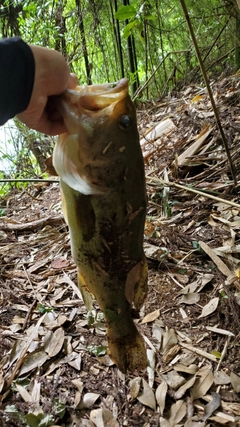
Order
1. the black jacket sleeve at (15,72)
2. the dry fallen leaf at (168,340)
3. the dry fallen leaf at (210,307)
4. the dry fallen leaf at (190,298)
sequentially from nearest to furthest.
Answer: the black jacket sleeve at (15,72) < the dry fallen leaf at (168,340) < the dry fallen leaf at (210,307) < the dry fallen leaf at (190,298)

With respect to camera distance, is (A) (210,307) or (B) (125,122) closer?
(B) (125,122)

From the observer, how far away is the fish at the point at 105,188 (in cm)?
157

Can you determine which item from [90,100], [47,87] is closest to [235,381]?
[90,100]

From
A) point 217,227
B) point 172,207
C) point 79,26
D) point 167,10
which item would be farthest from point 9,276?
point 167,10

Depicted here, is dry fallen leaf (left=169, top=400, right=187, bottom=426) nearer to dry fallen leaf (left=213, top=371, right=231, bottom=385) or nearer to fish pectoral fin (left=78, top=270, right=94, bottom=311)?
dry fallen leaf (left=213, top=371, right=231, bottom=385)

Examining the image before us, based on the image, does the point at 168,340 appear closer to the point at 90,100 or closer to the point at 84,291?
A: the point at 84,291

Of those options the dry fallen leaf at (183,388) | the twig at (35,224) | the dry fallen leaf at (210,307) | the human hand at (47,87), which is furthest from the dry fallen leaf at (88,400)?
the twig at (35,224)

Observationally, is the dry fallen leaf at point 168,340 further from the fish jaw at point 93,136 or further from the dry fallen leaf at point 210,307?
the fish jaw at point 93,136

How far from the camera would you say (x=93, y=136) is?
1604mm

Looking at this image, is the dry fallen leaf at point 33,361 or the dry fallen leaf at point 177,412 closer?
the dry fallen leaf at point 177,412

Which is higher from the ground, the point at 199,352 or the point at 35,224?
the point at 35,224

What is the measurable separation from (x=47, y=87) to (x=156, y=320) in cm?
166

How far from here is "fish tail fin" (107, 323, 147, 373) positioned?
203cm

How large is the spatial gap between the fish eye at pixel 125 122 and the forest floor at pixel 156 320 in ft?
4.15
